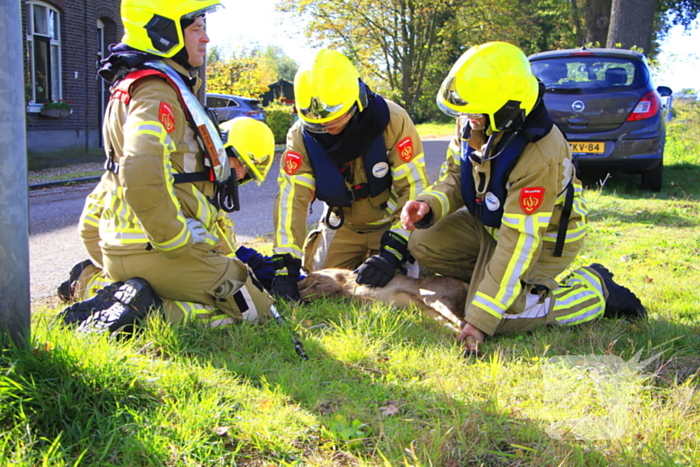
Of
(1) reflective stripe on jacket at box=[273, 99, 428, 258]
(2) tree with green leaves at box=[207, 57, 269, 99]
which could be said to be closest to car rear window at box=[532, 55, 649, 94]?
A: (1) reflective stripe on jacket at box=[273, 99, 428, 258]

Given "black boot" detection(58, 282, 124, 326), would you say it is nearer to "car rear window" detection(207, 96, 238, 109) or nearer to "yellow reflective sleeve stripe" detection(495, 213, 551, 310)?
"yellow reflective sleeve stripe" detection(495, 213, 551, 310)

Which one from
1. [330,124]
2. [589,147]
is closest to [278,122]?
[589,147]

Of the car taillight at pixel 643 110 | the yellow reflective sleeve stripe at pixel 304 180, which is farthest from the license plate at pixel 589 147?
the yellow reflective sleeve stripe at pixel 304 180

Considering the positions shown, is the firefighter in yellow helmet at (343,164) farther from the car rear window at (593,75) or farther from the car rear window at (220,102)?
the car rear window at (220,102)

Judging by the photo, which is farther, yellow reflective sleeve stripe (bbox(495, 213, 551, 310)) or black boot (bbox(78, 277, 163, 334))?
yellow reflective sleeve stripe (bbox(495, 213, 551, 310))

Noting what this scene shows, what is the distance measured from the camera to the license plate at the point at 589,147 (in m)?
8.00

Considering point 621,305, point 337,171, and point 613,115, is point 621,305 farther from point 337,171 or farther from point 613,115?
point 613,115

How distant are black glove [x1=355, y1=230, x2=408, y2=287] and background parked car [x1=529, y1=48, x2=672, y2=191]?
4.82 meters

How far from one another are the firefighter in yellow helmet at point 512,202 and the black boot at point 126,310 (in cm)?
158

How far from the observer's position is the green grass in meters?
2.26

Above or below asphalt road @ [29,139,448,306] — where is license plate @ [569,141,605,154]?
above

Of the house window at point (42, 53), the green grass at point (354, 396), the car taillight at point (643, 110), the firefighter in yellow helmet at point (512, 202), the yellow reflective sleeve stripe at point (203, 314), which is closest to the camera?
the green grass at point (354, 396)

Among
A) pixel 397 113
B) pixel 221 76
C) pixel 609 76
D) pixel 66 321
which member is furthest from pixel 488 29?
pixel 66 321

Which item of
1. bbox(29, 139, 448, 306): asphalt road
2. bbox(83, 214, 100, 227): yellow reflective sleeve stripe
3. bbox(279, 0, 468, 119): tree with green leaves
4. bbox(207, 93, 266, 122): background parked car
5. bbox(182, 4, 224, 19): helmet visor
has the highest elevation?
bbox(279, 0, 468, 119): tree with green leaves
